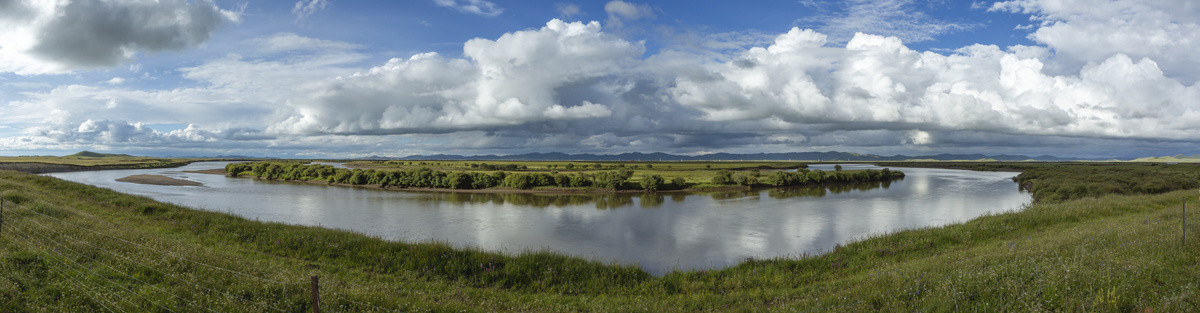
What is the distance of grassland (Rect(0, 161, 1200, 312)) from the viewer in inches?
290

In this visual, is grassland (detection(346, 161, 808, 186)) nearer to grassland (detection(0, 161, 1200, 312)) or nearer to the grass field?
the grass field

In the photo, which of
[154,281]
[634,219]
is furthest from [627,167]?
[154,281]

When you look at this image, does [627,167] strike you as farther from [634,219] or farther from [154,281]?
[154,281]

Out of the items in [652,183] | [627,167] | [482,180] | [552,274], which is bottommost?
[552,274]

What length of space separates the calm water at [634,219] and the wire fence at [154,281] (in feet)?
31.6

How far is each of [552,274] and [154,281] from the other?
828 cm

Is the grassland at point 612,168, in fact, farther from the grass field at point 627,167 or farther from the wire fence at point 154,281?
the wire fence at point 154,281

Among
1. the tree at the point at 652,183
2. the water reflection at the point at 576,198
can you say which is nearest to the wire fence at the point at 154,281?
the water reflection at the point at 576,198

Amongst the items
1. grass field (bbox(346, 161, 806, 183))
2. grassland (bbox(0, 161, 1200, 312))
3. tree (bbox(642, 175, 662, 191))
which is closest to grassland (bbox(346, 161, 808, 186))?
grass field (bbox(346, 161, 806, 183))

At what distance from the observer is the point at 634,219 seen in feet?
106

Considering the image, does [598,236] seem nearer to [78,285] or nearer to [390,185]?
[78,285]

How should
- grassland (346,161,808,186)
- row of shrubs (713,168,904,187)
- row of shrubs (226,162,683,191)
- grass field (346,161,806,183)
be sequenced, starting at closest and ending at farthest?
1. row of shrubs (226,162,683,191)
2. row of shrubs (713,168,904,187)
3. grassland (346,161,808,186)
4. grass field (346,161,806,183)

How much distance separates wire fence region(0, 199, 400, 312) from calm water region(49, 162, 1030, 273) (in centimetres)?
963

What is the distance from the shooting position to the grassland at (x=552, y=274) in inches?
290
